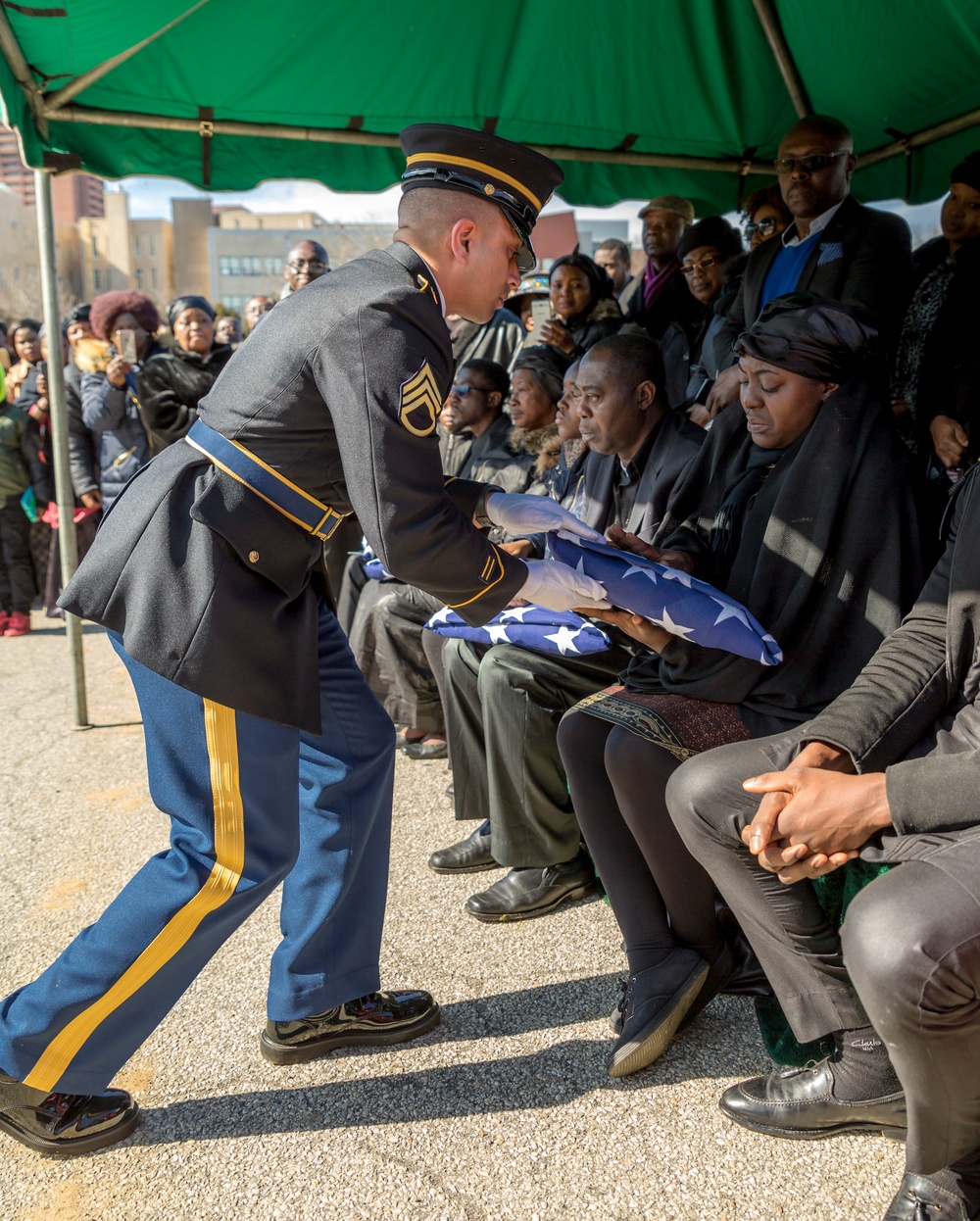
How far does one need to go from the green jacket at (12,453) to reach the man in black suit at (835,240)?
544 centimetres

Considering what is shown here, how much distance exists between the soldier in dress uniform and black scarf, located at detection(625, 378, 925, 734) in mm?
651

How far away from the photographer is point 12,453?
7074mm

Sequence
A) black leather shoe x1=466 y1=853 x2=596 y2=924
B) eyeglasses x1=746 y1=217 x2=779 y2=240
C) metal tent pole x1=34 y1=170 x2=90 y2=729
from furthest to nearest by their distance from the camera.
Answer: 1. eyeglasses x1=746 y1=217 x2=779 y2=240
2. metal tent pole x1=34 y1=170 x2=90 y2=729
3. black leather shoe x1=466 y1=853 x2=596 y2=924

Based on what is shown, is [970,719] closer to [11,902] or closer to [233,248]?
[11,902]

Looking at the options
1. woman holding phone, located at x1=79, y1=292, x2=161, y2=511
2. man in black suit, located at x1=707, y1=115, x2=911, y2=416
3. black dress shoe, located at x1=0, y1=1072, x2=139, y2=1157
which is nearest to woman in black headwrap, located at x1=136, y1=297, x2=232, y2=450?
woman holding phone, located at x1=79, y1=292, x2=161, y2=511

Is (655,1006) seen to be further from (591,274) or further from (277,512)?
(591,274)

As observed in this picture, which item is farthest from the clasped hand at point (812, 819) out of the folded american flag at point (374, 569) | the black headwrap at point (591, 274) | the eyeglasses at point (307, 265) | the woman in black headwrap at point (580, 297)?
the eyeglasses at point (307, 265)

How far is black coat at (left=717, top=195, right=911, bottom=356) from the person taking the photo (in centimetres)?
354

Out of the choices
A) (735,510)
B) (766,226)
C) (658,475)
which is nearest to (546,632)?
(658,475)

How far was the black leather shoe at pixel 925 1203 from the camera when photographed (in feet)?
5.53

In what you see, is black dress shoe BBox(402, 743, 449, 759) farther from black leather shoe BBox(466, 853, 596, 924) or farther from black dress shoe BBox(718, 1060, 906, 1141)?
black dress shoe BBox(718, 1060, 906, 1141)

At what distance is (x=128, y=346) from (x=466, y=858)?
4.34m

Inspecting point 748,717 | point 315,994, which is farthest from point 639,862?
point 315,994

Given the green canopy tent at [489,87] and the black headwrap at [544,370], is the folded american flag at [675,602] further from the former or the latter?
the green canopy tent at [489,87]
